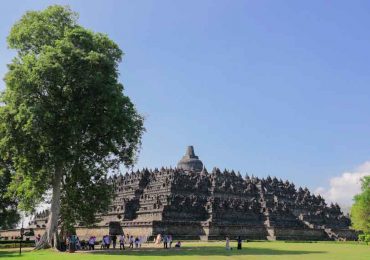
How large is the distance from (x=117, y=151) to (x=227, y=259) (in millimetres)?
16358

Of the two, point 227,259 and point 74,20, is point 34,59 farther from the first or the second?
point 227,259

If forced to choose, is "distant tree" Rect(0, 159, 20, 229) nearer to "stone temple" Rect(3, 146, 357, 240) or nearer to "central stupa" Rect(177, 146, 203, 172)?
"stone temple" Rect(3, 146, 357, 240)

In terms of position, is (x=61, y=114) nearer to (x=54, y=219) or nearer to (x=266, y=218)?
(x=54, y=219)

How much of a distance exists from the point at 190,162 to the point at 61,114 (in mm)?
73101

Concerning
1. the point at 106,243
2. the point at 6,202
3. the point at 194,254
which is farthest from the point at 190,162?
the point at 194,254

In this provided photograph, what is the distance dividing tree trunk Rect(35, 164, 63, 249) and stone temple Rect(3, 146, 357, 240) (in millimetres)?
8788

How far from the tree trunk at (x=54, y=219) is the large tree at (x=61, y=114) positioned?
0.08m

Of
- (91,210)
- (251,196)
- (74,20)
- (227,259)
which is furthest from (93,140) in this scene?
(251,196)

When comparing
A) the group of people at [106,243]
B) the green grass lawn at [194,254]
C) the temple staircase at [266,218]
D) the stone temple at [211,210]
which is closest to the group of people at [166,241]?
the group of people at [106,243]

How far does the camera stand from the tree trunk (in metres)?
34.8

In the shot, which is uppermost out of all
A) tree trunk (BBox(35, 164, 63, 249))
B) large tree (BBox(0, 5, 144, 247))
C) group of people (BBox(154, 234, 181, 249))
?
large tree (BBox(0, 5, 144, 247))

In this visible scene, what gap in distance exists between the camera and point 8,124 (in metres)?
34.6

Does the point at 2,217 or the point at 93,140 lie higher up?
the point at 93,140

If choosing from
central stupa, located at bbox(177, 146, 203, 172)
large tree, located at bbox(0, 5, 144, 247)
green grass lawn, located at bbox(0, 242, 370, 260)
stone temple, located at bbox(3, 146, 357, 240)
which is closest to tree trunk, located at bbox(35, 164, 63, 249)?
large tree, located at bbox(0, 5, 144, 247)
